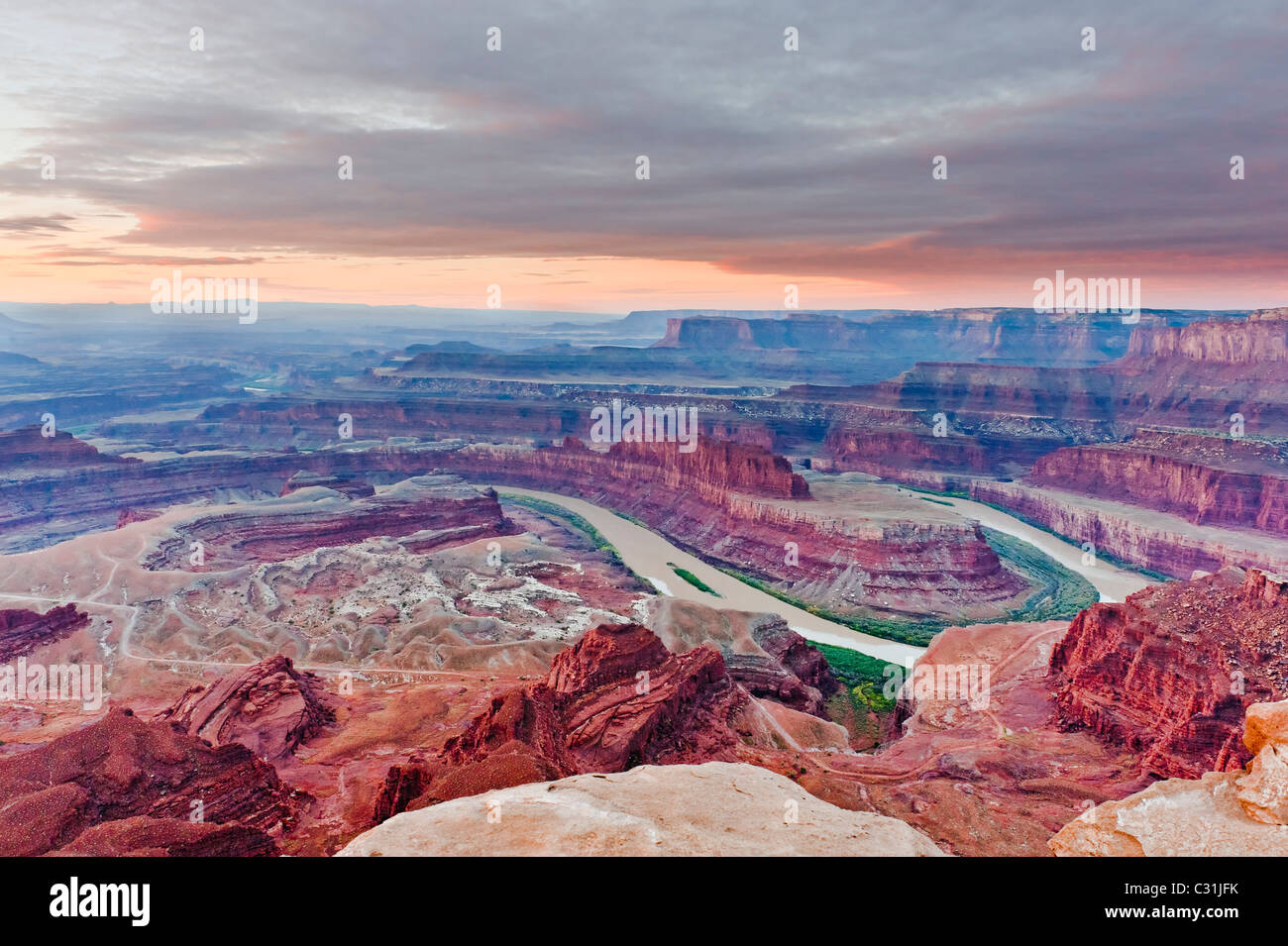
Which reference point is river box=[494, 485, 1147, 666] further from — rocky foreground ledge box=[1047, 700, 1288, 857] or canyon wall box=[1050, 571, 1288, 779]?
rocky foreground ledge box=[1047, 700, 1288, 857]

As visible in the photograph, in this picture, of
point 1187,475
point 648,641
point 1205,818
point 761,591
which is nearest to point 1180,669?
point 648,641

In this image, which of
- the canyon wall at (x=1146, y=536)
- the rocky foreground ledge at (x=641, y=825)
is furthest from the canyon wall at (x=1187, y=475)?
the rocky foreground ledge at (x=641, y=825)

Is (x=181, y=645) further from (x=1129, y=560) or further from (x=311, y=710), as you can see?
Result: (x=1129, y=560)

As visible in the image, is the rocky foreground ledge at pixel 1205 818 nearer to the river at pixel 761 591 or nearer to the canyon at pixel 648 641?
the canyon at pixel 648 641

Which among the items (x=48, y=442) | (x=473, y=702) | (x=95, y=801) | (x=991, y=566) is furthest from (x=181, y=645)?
(x=48, y=442)

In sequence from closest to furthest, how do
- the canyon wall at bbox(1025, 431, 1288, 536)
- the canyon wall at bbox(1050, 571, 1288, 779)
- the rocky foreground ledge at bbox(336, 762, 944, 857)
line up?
the rocky foreground ledge at bbox(336, 762, 944, 857), the canyon wall at bbox(1050, 571, 1288, 779), the canyon wall at bbox(1025, 431, 1288, 536)

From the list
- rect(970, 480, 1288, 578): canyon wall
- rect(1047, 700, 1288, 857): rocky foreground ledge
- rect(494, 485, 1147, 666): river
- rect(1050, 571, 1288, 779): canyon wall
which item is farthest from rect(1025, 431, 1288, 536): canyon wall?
rect(1047, 700, 1288, 857): rocky foreground ledge
